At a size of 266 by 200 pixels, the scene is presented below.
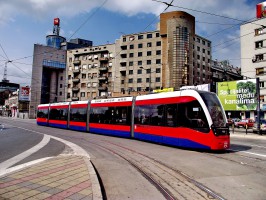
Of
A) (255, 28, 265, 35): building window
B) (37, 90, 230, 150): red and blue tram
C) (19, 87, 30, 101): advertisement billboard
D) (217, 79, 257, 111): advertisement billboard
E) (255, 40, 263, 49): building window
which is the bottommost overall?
(37, 90, 230, 150): red and blue tram

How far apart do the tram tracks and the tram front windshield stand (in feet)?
12.0

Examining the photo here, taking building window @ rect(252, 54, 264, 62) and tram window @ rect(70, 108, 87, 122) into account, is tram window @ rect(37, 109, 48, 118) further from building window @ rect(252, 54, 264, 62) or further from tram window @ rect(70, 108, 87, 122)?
building window @ rect(252, 54, 264, 62)

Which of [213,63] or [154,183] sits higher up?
[213,63]

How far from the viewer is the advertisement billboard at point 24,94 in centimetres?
7925

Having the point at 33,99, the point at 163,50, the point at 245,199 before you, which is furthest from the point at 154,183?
the point at 33,99

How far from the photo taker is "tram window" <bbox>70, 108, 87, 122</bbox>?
72.7 ft

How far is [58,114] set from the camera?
26922 mm

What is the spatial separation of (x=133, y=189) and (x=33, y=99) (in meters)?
83.0

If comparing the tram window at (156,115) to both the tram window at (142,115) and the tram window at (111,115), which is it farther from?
the tram window at (111,115)

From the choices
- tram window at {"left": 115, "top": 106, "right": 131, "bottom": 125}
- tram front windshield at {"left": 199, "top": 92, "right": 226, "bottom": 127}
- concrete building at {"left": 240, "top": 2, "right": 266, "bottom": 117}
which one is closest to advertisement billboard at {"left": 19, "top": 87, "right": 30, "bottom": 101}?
concrete building at {"left": 240, "top": 2, "right": 266, "bottom": 117}

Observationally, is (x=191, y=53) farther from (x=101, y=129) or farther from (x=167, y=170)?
(x=167, y=170)

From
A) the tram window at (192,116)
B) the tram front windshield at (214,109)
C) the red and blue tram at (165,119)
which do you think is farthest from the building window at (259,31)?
the tram window at (192,116)

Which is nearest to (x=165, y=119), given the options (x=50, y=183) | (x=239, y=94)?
(x=50, y=183)

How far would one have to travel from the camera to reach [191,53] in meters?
62.2
